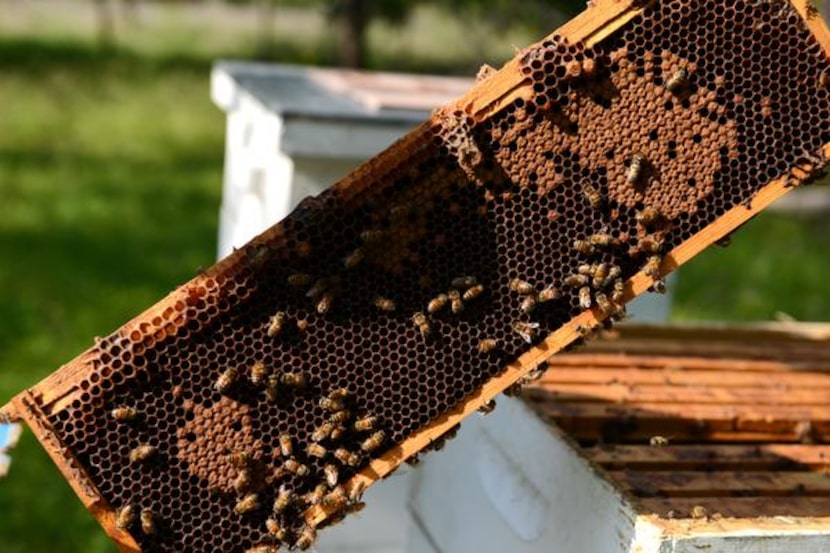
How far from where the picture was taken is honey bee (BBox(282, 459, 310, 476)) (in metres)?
2.51

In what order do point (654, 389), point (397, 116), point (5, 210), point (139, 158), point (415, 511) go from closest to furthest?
1. point (654, 389)
2. point (415, 511)
3. point (397, 116)
4. point (5, 210)
5. point (139, 158)

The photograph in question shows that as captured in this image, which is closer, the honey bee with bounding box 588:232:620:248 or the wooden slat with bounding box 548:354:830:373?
the honey bee with bounding box 588:232:620:248

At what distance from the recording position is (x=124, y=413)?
2404 millimetres

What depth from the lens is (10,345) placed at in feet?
25.6

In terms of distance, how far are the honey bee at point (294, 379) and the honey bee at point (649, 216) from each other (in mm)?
880

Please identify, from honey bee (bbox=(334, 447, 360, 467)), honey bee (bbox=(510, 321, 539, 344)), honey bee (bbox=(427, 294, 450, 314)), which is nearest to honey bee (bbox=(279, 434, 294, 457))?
honey bee (bbox=(334, 447, 360, 467))

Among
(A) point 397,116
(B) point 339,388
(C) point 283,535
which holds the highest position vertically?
(A) point 397,116

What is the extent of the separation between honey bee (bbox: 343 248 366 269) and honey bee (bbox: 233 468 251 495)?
1.76 feet

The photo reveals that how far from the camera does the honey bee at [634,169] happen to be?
248 centimetres

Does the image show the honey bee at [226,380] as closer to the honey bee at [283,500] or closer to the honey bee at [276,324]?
the honey bee at [276,324]

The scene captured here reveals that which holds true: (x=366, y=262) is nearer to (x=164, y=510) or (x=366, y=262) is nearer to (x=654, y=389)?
(x=164, y=510)

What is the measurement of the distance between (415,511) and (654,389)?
3.25ft

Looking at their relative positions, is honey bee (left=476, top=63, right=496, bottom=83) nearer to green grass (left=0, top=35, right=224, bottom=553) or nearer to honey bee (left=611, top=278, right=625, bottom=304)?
honey bee (left=611, top=278, right=625, bottom=304)

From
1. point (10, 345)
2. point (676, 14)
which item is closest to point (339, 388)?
point (676, 14)
